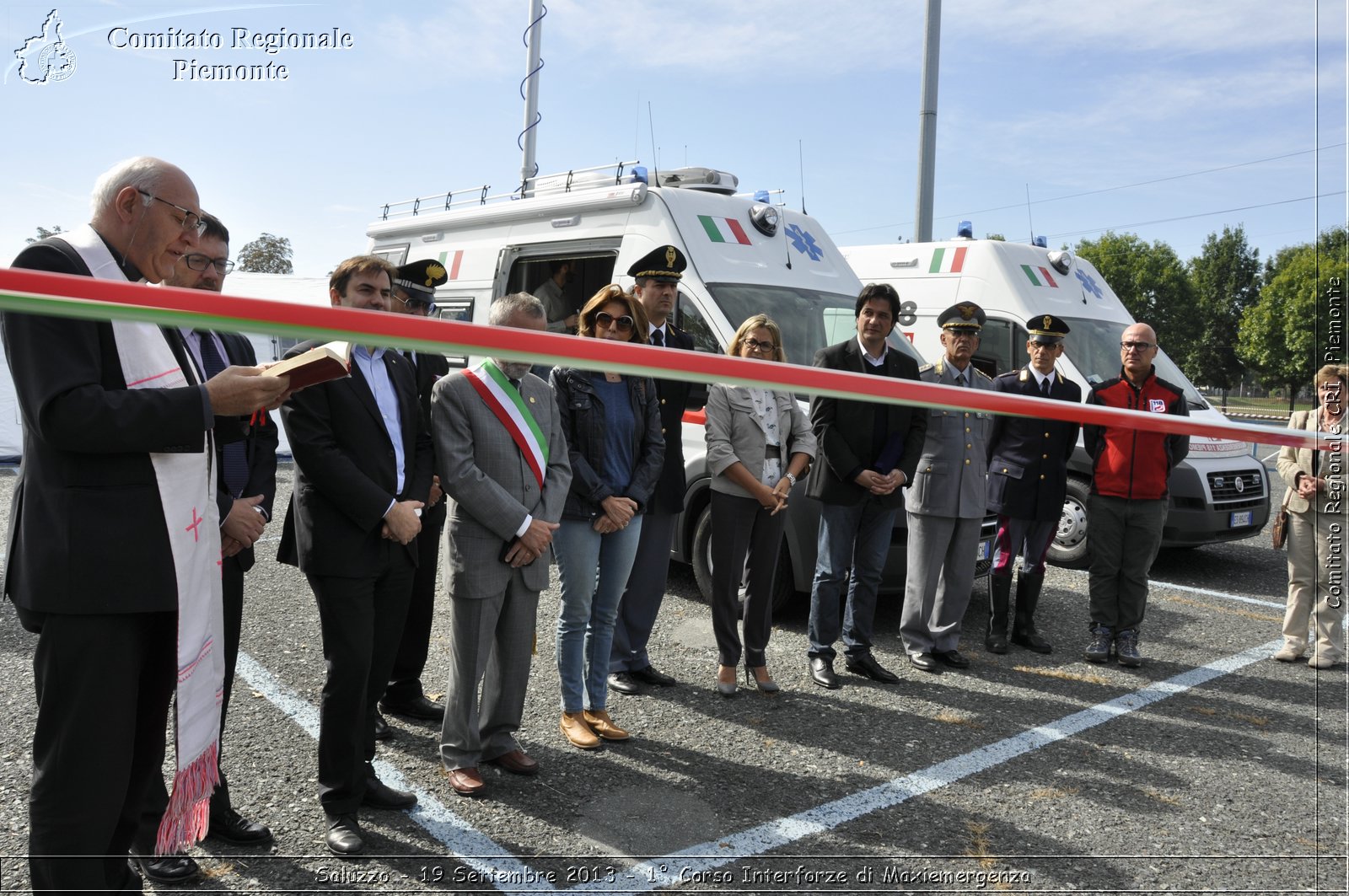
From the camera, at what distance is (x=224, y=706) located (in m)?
2.74

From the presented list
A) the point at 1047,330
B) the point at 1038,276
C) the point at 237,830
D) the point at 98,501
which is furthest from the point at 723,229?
the point at 98,501

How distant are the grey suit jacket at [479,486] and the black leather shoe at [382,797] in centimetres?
70

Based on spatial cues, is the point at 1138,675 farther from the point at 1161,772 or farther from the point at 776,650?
the point at 776,650

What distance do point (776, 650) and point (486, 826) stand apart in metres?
2.53

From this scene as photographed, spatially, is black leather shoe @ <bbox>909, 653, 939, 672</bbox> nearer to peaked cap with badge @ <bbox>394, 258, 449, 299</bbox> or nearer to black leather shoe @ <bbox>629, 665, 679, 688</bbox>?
black leather shoe @ <bbox>629, 665, 679, 688</bbox>

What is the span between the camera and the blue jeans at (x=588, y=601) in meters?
3.88

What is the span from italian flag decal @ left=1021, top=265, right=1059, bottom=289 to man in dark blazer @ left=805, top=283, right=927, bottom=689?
3.73 meters

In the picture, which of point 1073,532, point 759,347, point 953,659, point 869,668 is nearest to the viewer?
point 759,347

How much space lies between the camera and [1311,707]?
4.53 m

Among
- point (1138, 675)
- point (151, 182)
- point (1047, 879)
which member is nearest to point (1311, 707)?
point (1138, 675)

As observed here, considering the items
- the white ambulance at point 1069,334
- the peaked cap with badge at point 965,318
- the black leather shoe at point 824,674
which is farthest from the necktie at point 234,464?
the white ambulance at point 1069,334

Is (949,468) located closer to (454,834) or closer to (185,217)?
(454,834)

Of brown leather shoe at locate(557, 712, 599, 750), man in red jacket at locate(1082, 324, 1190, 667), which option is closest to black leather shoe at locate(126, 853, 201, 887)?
brown leather shoe at locate(557, 712, 599, 750)

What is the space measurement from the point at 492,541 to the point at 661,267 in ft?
6.04
